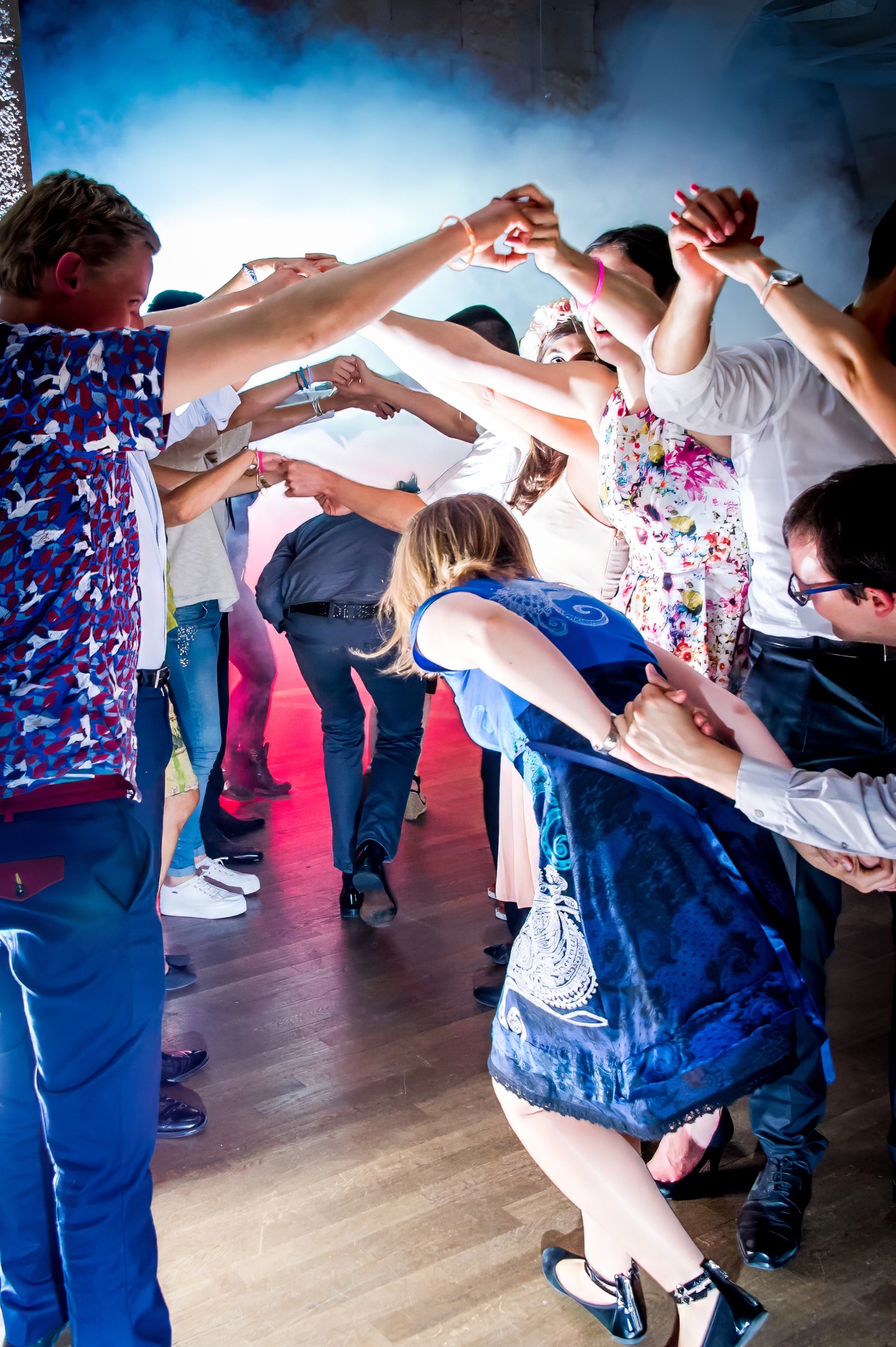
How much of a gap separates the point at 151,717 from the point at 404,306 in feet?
12.4

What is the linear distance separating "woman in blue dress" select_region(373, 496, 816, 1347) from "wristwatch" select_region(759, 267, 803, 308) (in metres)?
0.60

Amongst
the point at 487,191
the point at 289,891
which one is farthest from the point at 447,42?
the point at 289,891

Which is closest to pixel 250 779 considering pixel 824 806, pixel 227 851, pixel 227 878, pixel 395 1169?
pixel 227 851

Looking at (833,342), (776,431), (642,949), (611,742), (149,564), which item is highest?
(833,342)

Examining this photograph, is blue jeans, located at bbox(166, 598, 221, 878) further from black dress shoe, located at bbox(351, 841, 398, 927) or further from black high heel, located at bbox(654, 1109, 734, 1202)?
black high heel, located at bbox(654, 1109, 734, 1202)

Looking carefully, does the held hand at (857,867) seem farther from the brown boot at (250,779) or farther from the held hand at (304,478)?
the brown boot at (250,779)

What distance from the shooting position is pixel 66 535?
126 cm

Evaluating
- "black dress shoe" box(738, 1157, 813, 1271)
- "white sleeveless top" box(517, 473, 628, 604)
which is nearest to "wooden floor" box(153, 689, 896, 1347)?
"black dress shoe" box(738, 1157, 813, 1271)

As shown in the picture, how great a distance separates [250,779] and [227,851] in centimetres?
78

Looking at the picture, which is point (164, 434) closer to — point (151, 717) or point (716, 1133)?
point (151, 717)

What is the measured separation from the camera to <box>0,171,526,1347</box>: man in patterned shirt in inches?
48.3

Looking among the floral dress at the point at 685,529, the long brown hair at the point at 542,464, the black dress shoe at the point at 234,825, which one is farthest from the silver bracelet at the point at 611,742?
the black dress shoe at the point at 234,825

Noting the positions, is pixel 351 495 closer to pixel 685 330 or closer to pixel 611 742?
pixel 685 330

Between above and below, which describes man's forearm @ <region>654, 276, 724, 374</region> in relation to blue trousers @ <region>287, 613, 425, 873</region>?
above
